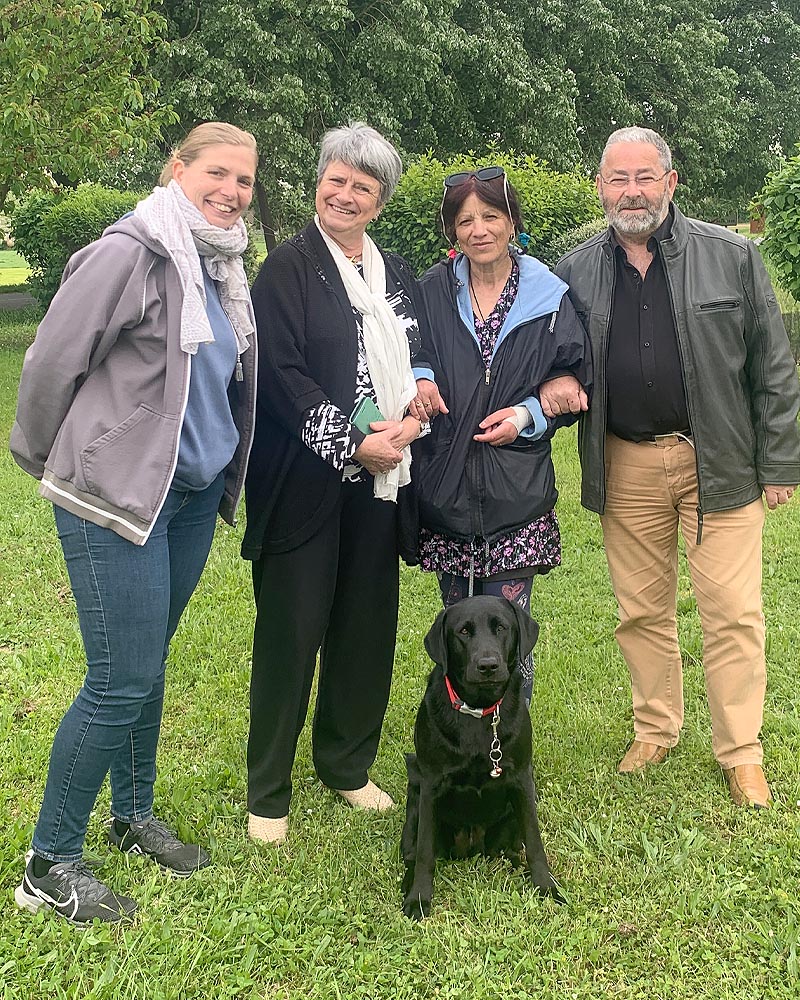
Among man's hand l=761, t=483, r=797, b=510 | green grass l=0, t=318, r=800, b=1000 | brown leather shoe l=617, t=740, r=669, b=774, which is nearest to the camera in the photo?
green grass l=0, t=318, r=800, b=1000

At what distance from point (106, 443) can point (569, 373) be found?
1657 millimetres

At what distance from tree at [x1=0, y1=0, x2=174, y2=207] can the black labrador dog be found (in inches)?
360

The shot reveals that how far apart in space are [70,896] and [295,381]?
170 cm

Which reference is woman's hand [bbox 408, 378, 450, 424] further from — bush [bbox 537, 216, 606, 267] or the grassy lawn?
the grassy lawn

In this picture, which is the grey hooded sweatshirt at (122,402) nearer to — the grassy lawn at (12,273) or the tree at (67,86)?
the tree at (67,86)

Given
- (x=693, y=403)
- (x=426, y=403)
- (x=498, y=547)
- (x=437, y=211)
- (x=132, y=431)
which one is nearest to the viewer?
(x=132, y=431)

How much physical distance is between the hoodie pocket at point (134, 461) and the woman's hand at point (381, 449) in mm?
639

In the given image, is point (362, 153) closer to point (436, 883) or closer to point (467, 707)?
point (467, 707)

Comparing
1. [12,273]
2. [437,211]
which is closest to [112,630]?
[437,211]

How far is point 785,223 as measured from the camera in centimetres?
905

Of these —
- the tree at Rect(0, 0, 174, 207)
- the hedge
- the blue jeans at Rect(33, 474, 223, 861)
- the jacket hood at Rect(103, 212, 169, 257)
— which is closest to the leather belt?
the blue jeans at Rect(33, 474, 223, 861)

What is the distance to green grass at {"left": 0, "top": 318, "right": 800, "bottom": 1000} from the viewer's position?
266cm

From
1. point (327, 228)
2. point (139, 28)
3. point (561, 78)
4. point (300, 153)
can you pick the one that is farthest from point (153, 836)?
point (561, 78)

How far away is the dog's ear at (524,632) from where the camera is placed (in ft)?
9.77
